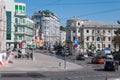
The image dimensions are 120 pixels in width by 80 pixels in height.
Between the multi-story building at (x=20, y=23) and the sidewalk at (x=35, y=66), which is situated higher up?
the multi-story building at (x=20, y=23)

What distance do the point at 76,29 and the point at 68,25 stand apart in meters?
7.88

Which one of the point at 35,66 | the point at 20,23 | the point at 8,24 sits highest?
the point at 20,23

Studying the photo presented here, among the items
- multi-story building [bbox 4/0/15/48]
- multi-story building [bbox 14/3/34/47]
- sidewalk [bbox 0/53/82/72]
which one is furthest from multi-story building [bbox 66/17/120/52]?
sidewalk [bbox 0/53/82/72]

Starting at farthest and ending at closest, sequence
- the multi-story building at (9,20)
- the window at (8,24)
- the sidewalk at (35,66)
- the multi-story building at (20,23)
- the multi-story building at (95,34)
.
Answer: the multi-story building at (95,34)
the multi-story building at (20,23)
the window at (8,24)
the multi-story building at (9,20)
the sidewalk at (35,66)

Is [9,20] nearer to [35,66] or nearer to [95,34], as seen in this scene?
[95,34]

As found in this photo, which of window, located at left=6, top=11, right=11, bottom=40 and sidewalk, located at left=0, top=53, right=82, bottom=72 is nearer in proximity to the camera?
sidewalk, located at left=0, top=53, right=82, bottom=72

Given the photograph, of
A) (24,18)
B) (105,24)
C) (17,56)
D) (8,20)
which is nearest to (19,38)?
(24,18)

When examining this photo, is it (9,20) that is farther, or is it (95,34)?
(95,34)

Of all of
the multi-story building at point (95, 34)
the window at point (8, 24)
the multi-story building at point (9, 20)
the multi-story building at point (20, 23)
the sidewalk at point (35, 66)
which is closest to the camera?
the sidewalk at point (35, 66)

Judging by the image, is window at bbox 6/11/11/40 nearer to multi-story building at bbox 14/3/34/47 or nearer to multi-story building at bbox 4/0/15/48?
multi-story building at bbox 4/0/15/48

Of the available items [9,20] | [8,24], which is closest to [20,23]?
[8,24]

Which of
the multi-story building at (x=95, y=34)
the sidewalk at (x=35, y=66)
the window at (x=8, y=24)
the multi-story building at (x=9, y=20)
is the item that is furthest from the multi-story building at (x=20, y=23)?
the sidewalk at (x=35, y=66)

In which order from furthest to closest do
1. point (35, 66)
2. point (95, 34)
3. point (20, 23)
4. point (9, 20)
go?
point (95, 34) → point (20, 23) → point (9, 20) → point (35, 66)

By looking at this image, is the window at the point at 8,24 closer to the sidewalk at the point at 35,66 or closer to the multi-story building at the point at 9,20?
the multi-story building at the point at 9,20
